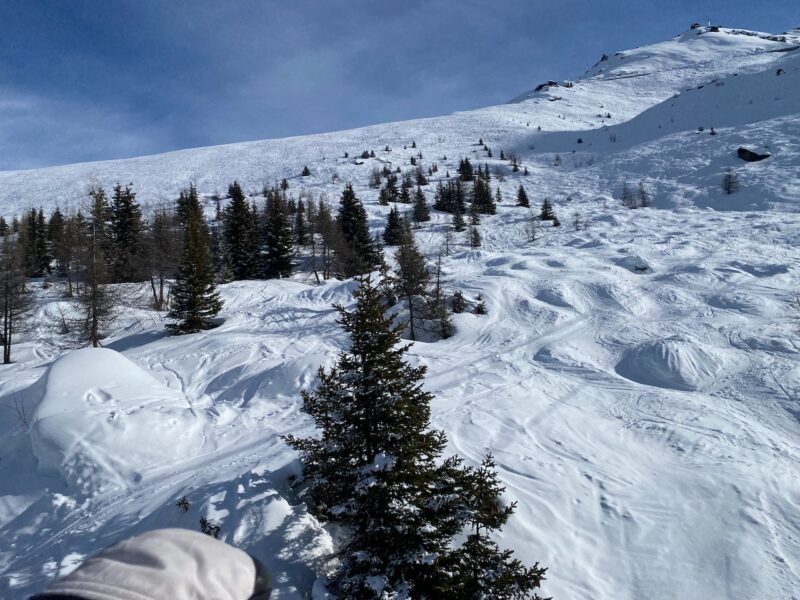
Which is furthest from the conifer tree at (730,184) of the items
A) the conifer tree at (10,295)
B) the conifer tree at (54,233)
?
the conifer tree at (54,233)

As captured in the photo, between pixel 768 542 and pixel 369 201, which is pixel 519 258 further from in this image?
pixel 369 201

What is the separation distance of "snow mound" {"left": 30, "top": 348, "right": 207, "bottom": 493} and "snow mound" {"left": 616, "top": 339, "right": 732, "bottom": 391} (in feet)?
55.7

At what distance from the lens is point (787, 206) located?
44688 mm

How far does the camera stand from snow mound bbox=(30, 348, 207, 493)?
31.6ft

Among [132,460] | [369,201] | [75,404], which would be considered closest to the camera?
[132,460]

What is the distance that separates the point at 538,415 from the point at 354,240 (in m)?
32.8

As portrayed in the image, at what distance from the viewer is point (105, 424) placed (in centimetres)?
1041

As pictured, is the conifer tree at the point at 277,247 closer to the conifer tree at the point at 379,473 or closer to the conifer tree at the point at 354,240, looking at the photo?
the conifer tree at the point at 354,240

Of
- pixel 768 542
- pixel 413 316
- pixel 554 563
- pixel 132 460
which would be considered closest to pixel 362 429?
pixel 554 563

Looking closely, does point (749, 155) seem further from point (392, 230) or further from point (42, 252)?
point (42, 252)

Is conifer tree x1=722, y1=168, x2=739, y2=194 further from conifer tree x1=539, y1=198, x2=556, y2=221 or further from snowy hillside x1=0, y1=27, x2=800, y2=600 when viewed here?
conifer tree x1=539, y1=198, x2=556, y2=221

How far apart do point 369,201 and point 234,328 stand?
48140 millimetres

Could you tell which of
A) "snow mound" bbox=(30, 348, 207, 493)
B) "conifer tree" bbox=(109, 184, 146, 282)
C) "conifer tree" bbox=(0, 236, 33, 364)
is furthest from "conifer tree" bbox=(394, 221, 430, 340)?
"conifer tree" bbox=(109, 184, 146, 282)

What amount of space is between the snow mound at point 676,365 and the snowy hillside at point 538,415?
77 millimetres
